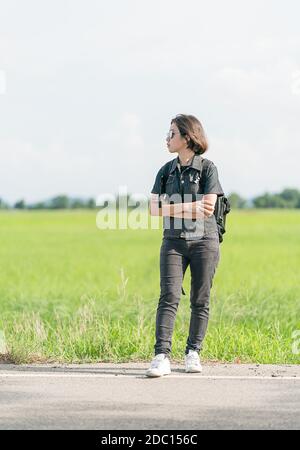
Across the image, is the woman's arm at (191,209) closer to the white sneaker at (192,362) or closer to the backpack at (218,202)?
the backpack at (218,202)

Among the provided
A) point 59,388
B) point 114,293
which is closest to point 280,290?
point 114,293

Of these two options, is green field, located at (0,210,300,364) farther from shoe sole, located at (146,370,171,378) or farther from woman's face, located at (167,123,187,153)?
woman's face, located at (167,123,187,153)

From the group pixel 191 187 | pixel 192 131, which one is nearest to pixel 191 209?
pixel 191 187

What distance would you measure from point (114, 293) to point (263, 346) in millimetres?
8679

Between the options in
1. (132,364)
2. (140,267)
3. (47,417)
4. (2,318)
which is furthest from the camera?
(140,267)

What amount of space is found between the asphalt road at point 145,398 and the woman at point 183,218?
0.39m

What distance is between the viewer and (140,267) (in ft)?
82.3

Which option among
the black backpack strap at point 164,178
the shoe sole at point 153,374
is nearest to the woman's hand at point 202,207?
the black backpack strap at point 164,178

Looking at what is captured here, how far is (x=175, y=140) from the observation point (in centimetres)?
809

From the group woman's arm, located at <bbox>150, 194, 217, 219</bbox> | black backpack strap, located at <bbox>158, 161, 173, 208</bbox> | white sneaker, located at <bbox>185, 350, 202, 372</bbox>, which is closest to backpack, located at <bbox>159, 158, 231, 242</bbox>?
black backpack strap, located at <bbox>158, 161, 173, 208</bbox>

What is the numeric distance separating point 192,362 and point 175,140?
74.9 inches

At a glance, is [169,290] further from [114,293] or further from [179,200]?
[114,293]

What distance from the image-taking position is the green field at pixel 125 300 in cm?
926

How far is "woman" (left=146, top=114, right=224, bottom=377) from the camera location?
26.4ft
